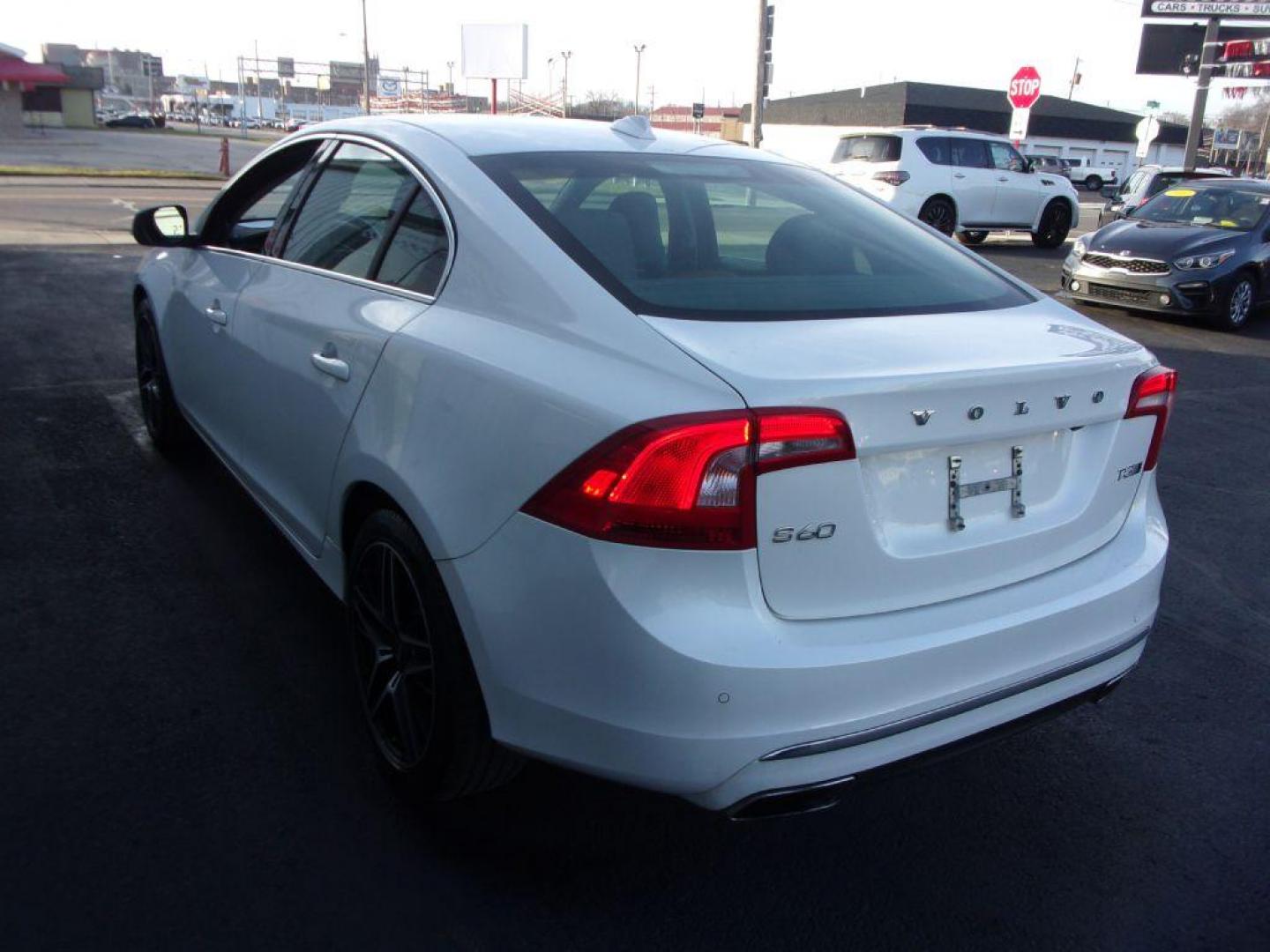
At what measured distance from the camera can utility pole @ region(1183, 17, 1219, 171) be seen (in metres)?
29.5

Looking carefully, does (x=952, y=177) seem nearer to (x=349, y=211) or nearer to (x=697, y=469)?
(x=349, y=211)

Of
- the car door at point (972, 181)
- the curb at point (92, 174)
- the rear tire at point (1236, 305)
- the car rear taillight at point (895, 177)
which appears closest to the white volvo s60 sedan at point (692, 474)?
the rear tire at point (1236, 305)

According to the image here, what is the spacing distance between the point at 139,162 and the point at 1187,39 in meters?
32.8

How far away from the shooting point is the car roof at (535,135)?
2.96m

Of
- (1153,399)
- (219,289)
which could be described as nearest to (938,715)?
(1153,399)

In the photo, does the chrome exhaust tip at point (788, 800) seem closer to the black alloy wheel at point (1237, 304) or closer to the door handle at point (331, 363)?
the door handle at point (331, 363)

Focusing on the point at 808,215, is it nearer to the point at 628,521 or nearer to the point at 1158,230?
the point at 628,521

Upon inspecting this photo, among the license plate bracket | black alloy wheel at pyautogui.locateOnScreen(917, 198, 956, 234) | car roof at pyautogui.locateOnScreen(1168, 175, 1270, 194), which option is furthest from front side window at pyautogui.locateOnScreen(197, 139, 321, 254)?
black alloy wheel at pyautogui.locateOnScreen(917, 198, 956, 234)

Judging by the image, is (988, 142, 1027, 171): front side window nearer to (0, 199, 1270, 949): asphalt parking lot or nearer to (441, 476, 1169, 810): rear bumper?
(0, 199, 1270, 949): asphalt parking lot

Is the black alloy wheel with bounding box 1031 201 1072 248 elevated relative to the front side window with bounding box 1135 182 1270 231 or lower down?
lower down

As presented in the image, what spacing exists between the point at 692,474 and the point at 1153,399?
1.29m

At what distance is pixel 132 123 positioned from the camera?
2852 inches

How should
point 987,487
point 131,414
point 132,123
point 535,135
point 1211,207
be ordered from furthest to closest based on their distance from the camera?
1. point 132,123
2. point 1211,207
3. point 131,414
4. point 535,135
5. point 987,487

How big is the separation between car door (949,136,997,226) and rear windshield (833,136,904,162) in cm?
108
